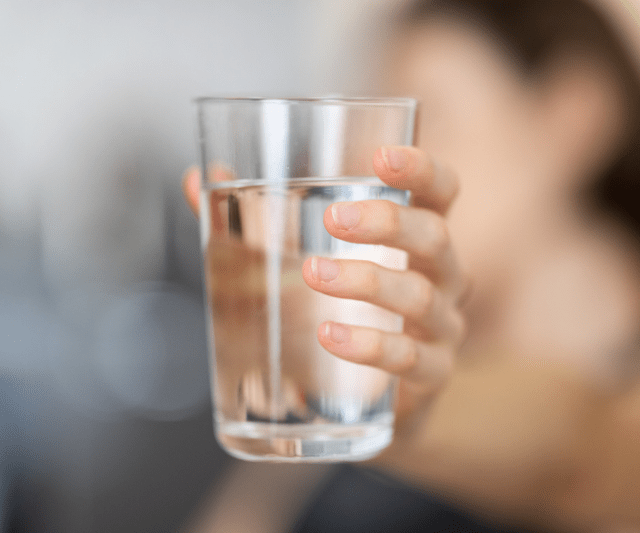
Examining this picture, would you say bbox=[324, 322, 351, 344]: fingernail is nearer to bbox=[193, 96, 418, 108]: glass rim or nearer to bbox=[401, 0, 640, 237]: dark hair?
bbox=[193, 96, 418, 108]: glass rim

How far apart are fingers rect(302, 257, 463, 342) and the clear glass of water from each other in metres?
0.02

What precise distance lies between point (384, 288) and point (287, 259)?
7 cm

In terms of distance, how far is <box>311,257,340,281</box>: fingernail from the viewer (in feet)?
1.46

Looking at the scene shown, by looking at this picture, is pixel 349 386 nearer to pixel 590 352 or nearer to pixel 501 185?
pixel 501 185

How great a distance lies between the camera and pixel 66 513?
196 centimetres

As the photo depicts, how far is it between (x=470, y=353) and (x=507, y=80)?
654 mm

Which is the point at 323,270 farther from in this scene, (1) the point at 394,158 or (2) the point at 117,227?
(2) the point at 117,227

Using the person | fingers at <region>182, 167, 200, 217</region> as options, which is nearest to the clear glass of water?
fingers at <region>182, 167, 200, 217</region>

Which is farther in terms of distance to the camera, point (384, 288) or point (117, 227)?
point (117, 227)

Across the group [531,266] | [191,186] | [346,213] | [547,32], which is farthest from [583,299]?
[346,213]

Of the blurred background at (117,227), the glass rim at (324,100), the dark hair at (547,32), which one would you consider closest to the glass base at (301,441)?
the glass rim at (324,100)

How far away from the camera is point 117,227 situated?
2178mm

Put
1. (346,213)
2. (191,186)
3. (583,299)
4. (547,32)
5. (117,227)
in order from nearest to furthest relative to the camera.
Result: (346,213), (191,186), (547,32), (583,299), (117,227)

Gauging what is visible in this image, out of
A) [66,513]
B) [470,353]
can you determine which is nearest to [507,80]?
[470,353]
